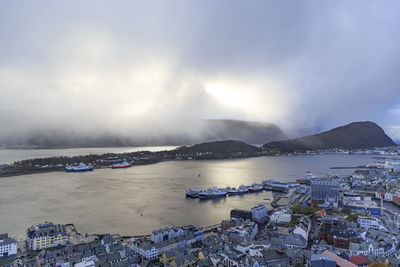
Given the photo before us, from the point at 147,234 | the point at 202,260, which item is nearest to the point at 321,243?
the point at 202,260

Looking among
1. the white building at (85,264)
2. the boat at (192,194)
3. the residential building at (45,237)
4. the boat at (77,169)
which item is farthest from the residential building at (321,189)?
the boat at (77,169)

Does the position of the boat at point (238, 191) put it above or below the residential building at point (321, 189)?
below

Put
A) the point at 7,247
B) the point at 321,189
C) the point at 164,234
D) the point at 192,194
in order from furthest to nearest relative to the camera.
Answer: the point at 192,194 < the point at 321,189 < the point at 164,234 < the point at 7,247

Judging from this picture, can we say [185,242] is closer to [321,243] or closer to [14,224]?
[321,243]

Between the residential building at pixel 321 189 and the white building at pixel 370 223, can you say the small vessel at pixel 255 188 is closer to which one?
the residential building at pixel 321 189

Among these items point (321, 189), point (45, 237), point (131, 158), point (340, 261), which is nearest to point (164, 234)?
point (45, 237)

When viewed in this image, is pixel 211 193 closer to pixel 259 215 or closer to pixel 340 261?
pixel 259 215
